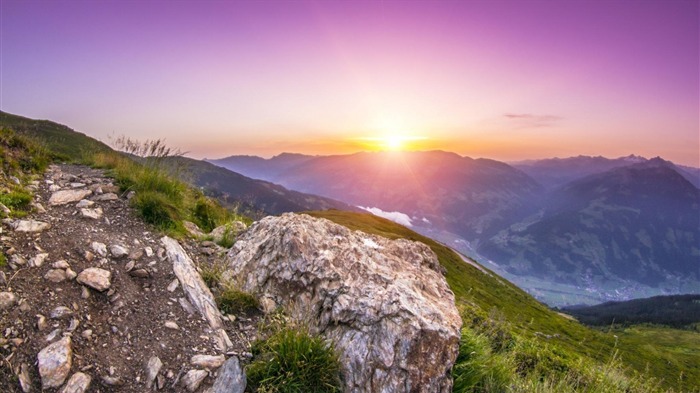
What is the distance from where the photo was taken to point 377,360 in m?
6.43

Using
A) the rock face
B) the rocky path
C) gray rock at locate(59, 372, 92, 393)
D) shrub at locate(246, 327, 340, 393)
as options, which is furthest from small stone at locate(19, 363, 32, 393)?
the rock face

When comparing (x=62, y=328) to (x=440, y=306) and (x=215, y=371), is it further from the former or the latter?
(x=440, y=306)

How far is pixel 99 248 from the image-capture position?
7648 millimetres

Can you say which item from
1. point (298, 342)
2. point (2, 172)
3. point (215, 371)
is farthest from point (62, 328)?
point (2, 172)

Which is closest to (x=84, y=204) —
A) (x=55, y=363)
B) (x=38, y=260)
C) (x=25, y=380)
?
(x=38, y=260)

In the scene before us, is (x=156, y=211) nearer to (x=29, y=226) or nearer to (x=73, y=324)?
(x=29, y=226)

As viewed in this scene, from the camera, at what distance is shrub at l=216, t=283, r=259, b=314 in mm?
7492

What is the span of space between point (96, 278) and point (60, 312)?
0.95 metres


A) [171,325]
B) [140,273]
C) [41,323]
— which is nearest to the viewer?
[41,323]

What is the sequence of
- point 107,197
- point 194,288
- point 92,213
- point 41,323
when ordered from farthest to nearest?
point 107,197 < point 92,213 < point 194,288 < point 41,323

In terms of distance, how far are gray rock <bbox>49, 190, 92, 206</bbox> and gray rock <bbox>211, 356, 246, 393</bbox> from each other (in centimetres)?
673

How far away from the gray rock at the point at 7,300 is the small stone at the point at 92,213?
127 inches

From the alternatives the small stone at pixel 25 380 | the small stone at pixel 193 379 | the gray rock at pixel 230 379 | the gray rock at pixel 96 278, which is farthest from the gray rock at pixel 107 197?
the gray rock at pixel 230 379

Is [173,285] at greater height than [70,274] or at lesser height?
lesser
